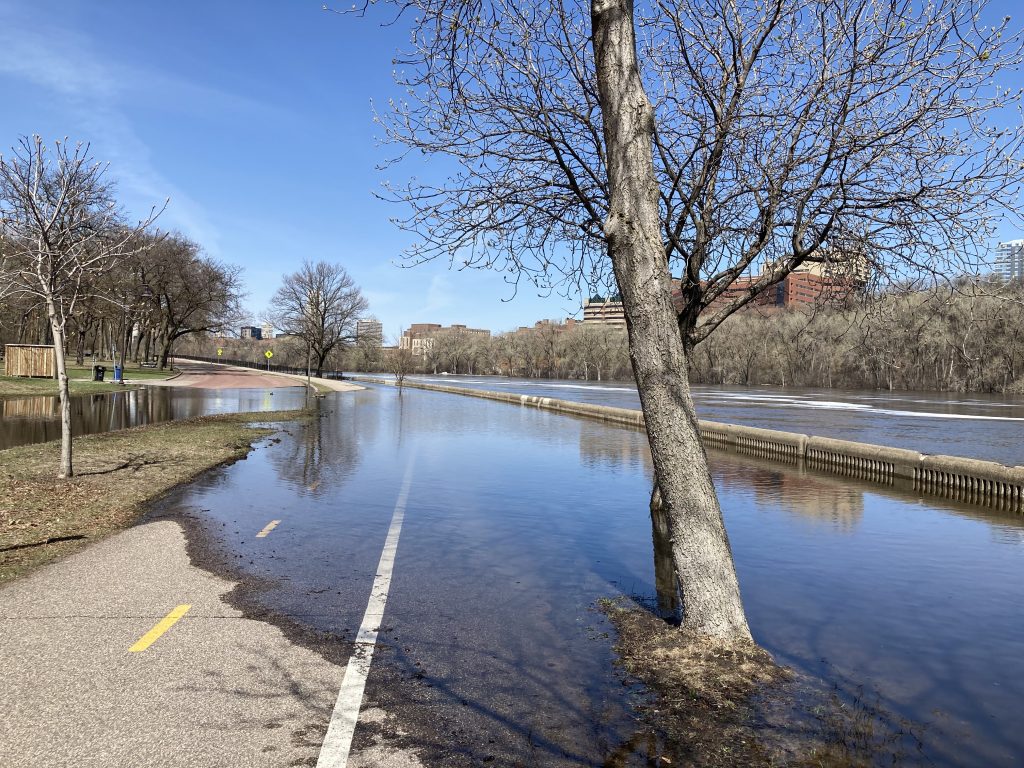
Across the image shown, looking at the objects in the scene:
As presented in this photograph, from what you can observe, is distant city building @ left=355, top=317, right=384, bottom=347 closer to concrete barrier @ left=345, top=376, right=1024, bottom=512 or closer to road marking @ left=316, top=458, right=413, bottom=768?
concrete barrier @ left=345, top=376, right=1024, bottom=512

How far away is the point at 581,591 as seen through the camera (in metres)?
7.28

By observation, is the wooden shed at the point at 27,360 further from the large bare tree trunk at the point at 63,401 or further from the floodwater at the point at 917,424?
the floodwater at the point at 917,424

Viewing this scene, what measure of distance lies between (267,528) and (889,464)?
1412cm

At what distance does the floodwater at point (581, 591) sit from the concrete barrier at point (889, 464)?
4.09ft

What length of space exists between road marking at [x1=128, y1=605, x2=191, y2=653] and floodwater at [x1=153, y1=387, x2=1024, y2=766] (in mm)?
714

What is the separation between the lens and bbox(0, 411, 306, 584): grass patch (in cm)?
793

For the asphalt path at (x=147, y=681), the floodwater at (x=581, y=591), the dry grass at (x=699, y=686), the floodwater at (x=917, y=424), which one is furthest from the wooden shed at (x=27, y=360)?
the dry grass at (x=699, y=686)

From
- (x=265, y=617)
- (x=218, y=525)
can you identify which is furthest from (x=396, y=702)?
(x=218, y=525)

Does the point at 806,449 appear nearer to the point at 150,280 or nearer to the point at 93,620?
the point at 93,620

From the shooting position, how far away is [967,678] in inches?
217

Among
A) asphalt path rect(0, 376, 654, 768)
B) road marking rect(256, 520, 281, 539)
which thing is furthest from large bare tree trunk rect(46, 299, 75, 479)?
road marking rect(256, 520, 281, 539)

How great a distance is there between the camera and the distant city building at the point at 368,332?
85.0m

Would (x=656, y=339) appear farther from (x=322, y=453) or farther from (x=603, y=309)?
(x=322, y=453)

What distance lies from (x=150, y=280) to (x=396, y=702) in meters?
63.1
